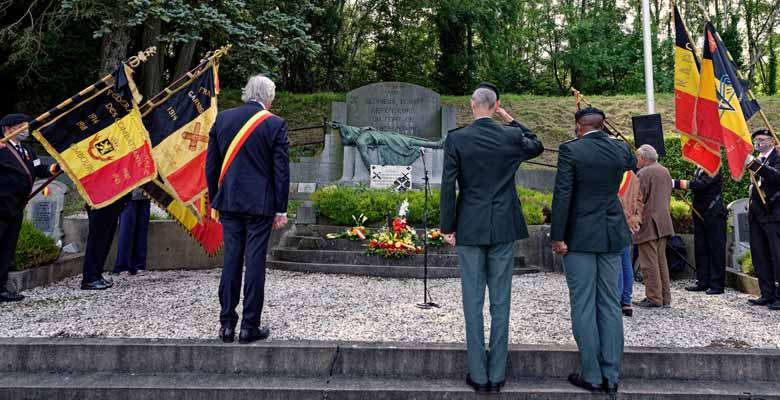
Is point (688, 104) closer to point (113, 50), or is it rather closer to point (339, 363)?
point (339, 363)

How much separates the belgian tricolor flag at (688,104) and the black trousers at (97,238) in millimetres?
7196

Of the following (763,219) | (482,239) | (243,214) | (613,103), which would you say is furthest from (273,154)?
(613,103)

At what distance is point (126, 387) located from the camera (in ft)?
10.6

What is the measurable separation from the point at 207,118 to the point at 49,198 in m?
3.10

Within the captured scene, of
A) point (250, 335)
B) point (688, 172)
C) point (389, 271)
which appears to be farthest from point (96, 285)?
point (688, 172)

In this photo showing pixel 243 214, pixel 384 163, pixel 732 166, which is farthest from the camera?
pixel 384 163

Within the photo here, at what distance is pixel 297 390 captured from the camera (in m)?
3.24

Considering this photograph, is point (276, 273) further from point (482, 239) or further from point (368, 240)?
point (482, 239)

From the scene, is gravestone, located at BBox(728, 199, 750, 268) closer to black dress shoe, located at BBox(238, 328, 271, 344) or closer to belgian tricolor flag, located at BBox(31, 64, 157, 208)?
black dress shoe, located at BBox(238, 328, 271, 344)

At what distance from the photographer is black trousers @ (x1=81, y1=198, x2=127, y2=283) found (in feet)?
19.3

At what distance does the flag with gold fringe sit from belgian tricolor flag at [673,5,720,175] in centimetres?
596

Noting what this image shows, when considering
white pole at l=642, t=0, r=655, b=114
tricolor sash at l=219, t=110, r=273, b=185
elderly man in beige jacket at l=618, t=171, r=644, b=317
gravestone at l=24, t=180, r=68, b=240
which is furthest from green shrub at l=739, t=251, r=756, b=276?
gravestone at l=24, t=180, r=68, b=240

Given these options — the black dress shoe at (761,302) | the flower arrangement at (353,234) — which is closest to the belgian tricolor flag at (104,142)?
the flower arrangement at (353,234)

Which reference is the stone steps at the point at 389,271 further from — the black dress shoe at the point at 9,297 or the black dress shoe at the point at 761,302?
the black dress shoe at the point at 761,302
